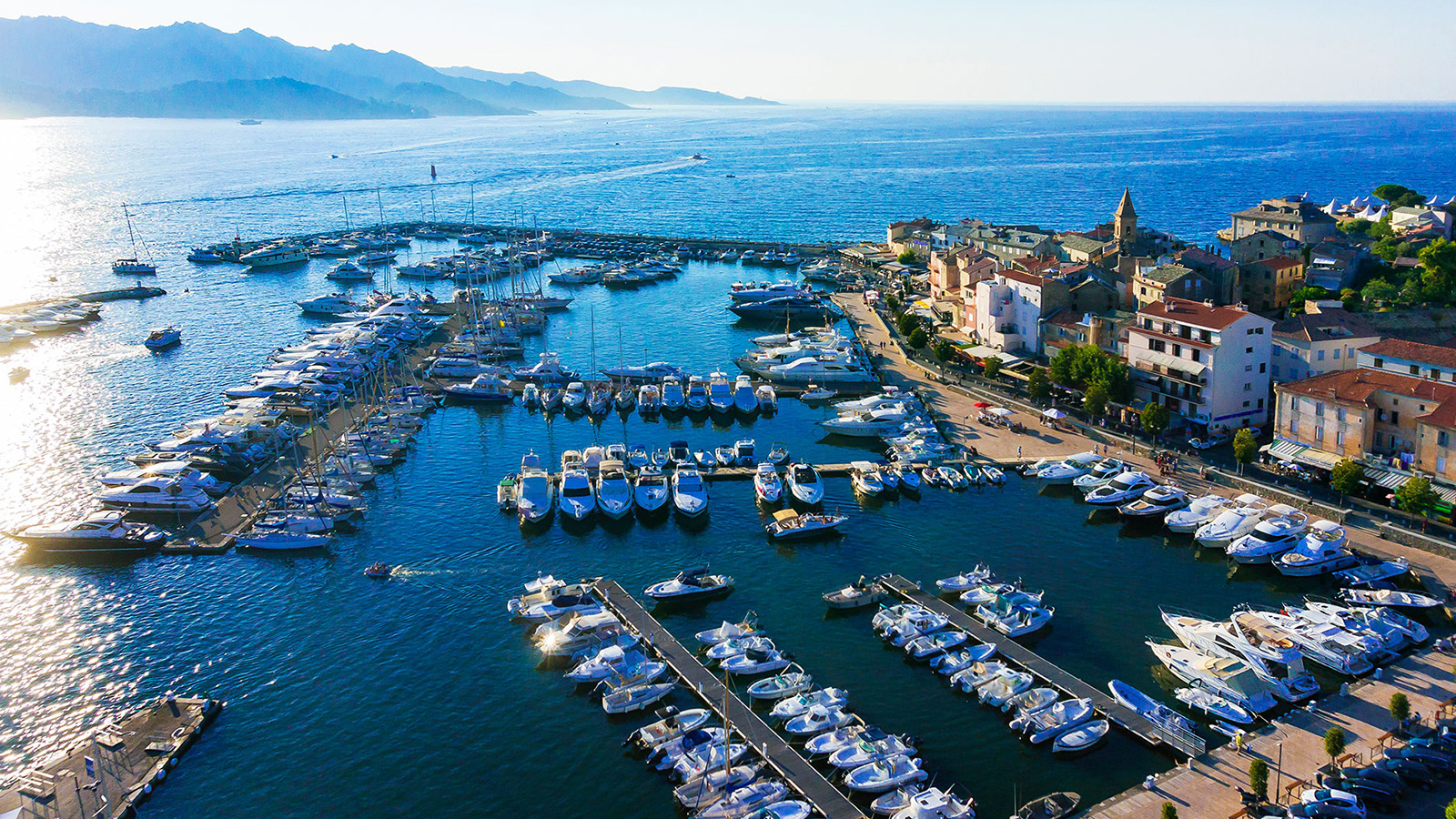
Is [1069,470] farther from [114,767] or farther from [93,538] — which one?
[93,538]

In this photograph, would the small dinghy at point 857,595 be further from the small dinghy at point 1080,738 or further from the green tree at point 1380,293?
the green tree at point 1380,293

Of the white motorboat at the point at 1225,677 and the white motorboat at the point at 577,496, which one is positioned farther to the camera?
the white motorboat at the point at 577,496

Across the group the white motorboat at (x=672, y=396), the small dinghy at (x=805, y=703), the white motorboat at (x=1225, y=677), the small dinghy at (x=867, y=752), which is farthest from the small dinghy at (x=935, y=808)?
the white motorboat at (x=672, y=396)

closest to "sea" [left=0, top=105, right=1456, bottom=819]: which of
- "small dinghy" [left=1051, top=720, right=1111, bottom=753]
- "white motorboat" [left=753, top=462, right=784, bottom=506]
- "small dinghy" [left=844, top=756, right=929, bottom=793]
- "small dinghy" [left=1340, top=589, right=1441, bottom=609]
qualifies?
"small dinghy" [left=1051, top=720, right=1111, bottom=753]

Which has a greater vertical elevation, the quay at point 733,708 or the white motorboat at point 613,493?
the white motorboat at point 613,493

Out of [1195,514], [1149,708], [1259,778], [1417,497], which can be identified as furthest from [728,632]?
[1417,497]

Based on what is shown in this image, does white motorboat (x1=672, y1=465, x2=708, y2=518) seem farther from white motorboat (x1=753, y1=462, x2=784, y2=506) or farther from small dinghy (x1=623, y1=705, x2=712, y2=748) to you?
small dinghy (x1=623, y1=705, x2=712, y2=748)
